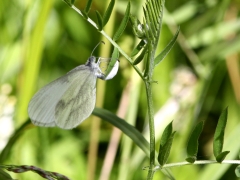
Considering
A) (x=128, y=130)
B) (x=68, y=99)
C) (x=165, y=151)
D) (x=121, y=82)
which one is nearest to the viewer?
(x=165, y=151)

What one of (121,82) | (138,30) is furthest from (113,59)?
(121,82)

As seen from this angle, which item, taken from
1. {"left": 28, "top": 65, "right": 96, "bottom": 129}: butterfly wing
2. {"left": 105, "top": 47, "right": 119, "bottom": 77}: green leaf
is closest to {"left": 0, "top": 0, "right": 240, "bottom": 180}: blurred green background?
{"left": 28, "top": 65, "right": 96, "bottom": 129}: butterfly wing

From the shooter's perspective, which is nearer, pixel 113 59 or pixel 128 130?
pixel 113 59

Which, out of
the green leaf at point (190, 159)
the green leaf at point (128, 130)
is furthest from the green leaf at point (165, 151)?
the green leaf at point (128, 130)

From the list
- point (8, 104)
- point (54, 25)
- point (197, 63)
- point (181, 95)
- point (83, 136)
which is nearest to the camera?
point (8, 104)

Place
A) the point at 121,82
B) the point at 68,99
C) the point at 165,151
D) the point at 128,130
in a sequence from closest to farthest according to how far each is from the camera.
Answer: the point at 165,151, the point at 128,130, the point at 68,99, the point at 121,82

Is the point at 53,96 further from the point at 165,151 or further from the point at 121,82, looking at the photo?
the point at 121,82

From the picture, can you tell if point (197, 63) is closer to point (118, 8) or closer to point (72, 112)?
point (118, 8)

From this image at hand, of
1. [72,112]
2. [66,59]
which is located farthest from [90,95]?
[66,59]
